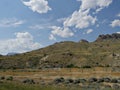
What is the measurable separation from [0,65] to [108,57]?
5448 centimetres

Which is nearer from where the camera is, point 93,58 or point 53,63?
point 53,63

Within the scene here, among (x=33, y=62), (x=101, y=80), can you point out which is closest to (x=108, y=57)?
(x=33, y=62)

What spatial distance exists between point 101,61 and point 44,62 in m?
28.5

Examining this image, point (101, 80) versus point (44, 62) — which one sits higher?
point (44, 62)

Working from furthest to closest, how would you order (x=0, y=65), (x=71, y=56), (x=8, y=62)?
(x=71, y=56) → (x=8, y=62) → (x=0, y=65)

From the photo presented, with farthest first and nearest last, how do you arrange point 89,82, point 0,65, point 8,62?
point 8,62, point 0,65, point 89,82

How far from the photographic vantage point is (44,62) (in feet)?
534

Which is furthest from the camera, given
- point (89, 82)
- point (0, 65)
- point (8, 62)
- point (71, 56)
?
point (71, 56)

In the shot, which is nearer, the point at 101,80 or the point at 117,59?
the point at 101,80

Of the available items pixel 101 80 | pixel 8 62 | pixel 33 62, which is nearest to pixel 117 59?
pixel 33 62

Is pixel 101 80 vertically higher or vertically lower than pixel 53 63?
lower

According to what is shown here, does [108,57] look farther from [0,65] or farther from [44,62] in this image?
[0,65]

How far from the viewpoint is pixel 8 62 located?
527 ft

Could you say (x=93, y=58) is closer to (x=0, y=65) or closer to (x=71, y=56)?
(x=71, y=56)
